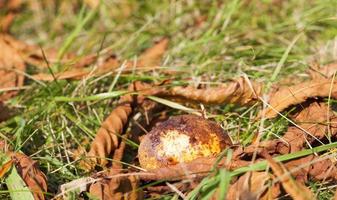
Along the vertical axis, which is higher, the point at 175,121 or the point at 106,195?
the point at 175,121

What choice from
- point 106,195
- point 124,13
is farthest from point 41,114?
point 124,13

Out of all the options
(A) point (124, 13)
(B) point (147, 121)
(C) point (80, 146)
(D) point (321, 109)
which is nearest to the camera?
(D) point (321, 109)

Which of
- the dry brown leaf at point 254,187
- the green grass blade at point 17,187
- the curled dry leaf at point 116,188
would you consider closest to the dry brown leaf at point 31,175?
the green grass blade at point 17,187

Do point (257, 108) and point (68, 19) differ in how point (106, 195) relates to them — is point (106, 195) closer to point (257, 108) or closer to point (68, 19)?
point (257, 108)

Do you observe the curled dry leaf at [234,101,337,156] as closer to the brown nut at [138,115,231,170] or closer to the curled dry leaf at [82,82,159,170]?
the brown nut at [138,115,231,170]

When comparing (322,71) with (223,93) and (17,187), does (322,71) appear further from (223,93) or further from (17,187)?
(17,187)

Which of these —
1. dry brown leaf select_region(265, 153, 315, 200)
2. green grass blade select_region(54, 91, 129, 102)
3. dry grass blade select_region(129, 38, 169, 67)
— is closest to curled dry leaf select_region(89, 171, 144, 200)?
dry brown leaf select_region(265, 153, 315, 200)
